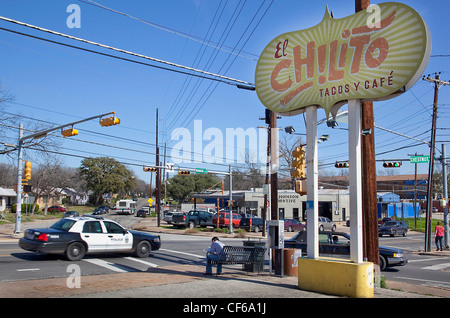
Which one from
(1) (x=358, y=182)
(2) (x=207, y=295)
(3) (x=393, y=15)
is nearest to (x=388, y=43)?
(3) (x=393, y=15)

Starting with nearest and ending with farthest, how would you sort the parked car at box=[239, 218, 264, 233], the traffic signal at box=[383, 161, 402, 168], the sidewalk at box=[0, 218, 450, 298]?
the sidewalk at box=[0, 218, 450, 298], the traffic signal at box=[383, 161, 402, 168], the parked car at box=[239, 218, 264, 233]

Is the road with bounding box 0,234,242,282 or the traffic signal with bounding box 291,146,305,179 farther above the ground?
the traffic signal with bounding box 291,146,305,179

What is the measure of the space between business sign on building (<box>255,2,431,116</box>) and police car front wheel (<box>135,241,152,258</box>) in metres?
8.53

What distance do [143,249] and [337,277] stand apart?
383 inches

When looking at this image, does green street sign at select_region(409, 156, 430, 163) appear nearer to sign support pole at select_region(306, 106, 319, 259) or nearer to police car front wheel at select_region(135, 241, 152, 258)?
police car front wheel at select_region(135, 241, 152, 258)

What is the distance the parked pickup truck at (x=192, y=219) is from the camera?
1555 inches

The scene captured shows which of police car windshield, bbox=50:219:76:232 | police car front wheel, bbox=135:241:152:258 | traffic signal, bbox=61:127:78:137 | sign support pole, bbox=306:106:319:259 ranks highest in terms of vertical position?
traffic signal, bbox=61:127:78:137

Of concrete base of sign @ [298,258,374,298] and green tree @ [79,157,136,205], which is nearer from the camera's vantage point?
concrete base of sign @ [298,258,374,298]

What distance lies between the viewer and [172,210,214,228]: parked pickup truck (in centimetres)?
3950

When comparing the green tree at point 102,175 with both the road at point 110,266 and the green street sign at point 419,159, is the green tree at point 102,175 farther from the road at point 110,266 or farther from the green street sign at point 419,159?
the road at point 110,266

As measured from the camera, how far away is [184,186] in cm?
9294

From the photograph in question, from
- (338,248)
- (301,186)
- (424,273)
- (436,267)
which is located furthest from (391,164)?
(301,186)

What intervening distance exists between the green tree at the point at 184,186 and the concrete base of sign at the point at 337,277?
8421 centimetres

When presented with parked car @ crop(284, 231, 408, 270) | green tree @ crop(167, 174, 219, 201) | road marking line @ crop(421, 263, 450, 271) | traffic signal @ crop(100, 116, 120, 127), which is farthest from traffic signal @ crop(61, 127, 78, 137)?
green tree @ crop(167, 174, 219, 201)
